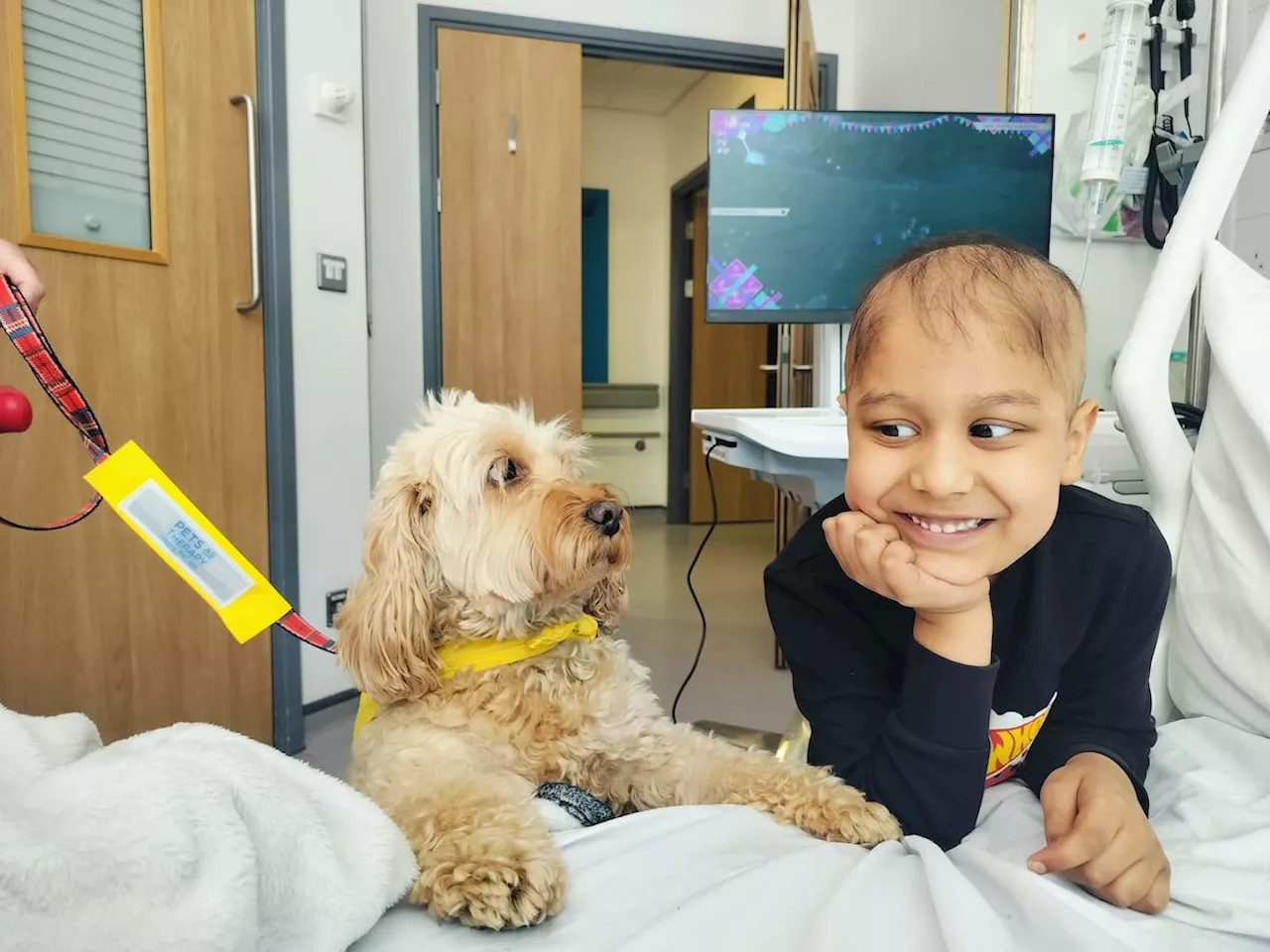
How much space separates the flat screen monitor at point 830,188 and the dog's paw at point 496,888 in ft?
4.55

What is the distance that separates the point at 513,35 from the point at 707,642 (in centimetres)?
276

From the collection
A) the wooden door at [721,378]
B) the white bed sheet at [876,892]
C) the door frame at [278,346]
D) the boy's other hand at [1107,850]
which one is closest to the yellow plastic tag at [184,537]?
the white bed sheet at [876,892]

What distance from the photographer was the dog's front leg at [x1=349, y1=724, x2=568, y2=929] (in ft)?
2.25

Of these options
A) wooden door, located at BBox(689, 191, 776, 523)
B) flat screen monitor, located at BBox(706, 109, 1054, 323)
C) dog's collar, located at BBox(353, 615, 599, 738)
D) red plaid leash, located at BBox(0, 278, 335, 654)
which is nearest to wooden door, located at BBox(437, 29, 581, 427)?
flat screen monitor, located at BBox(706, 109, 1054, 323)

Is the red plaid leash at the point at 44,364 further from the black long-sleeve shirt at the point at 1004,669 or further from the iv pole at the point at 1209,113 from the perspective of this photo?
the iv pole at the point at 1209,113

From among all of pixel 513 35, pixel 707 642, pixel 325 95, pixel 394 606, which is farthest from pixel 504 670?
pixel 513 35

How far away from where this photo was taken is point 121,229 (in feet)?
6.73

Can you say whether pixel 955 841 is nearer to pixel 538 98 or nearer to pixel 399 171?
pixel 399 171

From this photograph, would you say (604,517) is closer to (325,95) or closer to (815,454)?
(815,454)

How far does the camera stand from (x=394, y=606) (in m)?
1.12

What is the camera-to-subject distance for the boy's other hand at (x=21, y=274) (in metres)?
1.06

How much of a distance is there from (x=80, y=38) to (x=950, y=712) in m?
2.30

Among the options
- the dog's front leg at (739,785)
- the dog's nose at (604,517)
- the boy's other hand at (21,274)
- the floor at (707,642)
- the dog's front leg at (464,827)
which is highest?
the boy's other hand at (21,274)

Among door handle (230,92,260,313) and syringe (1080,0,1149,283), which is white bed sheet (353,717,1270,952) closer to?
syringe (1080,0,1149,283)
